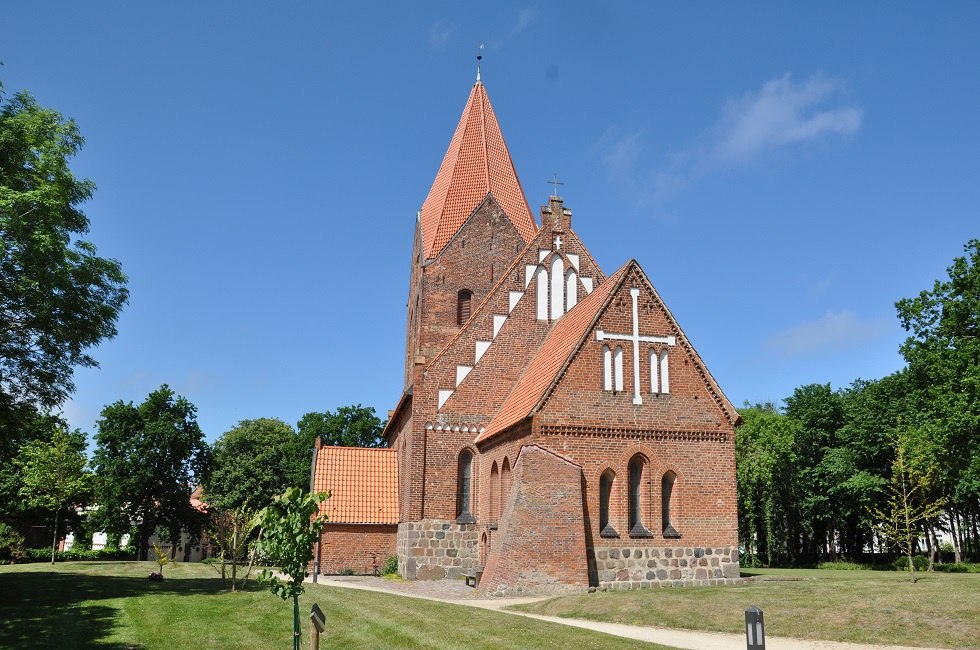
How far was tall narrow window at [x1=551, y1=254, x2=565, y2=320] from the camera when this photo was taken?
27078mm

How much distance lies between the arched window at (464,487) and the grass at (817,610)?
26.9ft

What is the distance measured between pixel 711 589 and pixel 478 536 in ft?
29.9

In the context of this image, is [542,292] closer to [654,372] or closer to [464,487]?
[654,372]

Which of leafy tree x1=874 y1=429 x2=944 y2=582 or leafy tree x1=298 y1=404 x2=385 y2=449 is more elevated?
leafy tree x1=298 y1=404 x2=385 y2=449

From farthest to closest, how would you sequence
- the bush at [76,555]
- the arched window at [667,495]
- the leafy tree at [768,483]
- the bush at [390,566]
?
the leafy tree at [768,483] < the bush at [76,555] < the bush at [390,566] < the arched window at [667,495]

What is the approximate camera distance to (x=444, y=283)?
30344 mm

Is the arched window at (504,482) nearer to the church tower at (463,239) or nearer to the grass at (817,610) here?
the grass at (817,610)

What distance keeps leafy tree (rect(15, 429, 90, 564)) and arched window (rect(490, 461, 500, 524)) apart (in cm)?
2637

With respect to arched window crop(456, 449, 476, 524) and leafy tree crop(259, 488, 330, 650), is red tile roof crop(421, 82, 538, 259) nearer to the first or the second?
arched window crop(456, 449, 476, 524)

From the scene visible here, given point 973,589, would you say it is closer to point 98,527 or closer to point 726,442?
point 726,442

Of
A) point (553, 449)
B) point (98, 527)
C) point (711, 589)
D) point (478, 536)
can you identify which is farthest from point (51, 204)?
point (98, 527)

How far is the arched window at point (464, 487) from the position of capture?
83.0ft

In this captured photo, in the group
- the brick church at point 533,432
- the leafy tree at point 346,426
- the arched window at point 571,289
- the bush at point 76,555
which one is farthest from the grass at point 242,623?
the leafy tree at point 346,426

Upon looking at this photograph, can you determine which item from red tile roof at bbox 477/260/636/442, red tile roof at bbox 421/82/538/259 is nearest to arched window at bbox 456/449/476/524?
red tile roof at bbox 477/260/636/442
